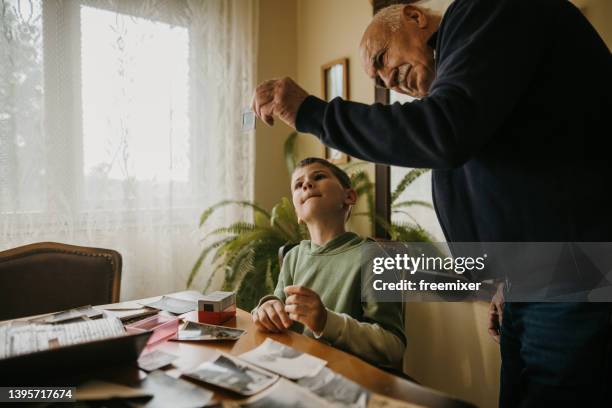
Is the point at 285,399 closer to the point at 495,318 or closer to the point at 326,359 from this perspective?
the point at 326,359

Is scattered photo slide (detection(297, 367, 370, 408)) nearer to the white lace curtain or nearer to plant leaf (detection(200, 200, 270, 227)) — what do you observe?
plant leaf (detection(200, 200, 270, 227))

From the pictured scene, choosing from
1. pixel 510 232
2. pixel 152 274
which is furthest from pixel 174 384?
pixel 152 274

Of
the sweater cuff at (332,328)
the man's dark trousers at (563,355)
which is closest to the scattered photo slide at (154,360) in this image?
the sweater cuff at (332,328)

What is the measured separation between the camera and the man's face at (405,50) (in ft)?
3.33

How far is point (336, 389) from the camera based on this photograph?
74cm

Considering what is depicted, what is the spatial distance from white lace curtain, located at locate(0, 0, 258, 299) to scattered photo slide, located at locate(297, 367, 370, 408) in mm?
2066

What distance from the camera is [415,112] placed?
747mm

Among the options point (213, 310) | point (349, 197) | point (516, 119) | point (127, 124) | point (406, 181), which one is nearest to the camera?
point (516, 119)

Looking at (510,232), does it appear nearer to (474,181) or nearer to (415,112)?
(474,181)

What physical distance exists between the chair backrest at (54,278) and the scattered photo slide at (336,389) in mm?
1202

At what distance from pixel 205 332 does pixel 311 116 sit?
2.07 ft

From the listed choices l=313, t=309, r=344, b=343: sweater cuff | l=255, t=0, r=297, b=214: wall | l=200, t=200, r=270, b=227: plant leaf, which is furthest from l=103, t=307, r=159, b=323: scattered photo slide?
l=255, t=0, r=297, b=214: wall

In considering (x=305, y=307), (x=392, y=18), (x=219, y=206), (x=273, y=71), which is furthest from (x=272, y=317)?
(x=273, y=71)

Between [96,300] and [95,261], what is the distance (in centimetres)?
16
